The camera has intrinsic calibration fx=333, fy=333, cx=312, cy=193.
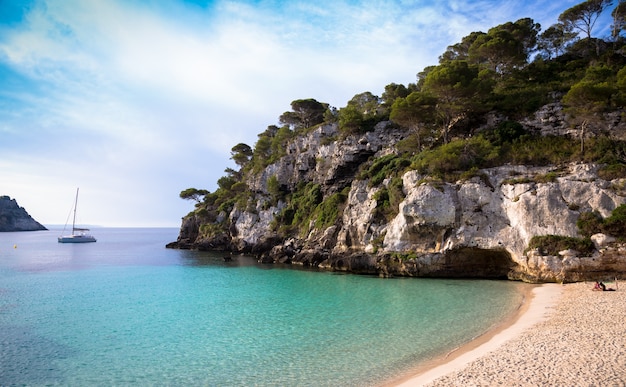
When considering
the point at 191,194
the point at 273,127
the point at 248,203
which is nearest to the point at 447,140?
the point at 248,203

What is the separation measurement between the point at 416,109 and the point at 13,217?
7939 inches

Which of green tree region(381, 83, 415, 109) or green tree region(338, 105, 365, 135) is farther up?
green tree region(381, 83, 415, 109)

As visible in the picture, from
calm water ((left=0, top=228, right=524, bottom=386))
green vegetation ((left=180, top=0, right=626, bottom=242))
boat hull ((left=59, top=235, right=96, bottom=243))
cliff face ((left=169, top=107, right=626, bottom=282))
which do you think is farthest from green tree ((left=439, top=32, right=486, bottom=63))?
boat hull ((left=59, top=235, right=96, bottom=243))

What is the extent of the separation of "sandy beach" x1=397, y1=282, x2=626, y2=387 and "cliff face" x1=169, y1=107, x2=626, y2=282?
26.0ft

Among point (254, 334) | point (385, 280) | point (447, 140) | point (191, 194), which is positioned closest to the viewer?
point (254, 334)

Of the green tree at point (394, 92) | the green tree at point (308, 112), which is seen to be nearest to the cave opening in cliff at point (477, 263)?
the green tree at point (394, 92)

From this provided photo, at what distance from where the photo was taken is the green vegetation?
1090 inches

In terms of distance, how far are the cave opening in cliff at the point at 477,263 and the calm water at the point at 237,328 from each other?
224 centimetres

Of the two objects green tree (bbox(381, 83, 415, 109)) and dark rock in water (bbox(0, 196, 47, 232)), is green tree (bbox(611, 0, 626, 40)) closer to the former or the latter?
green tree (bbox(381, 83, 415, 109))

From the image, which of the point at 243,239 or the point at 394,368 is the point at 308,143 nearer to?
the point at 243,239

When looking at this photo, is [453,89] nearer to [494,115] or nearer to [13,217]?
[494,115]

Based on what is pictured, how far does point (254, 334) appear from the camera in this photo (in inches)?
561

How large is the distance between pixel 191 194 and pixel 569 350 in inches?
3057

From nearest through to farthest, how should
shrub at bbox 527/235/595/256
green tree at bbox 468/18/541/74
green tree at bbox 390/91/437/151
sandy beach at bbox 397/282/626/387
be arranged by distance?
1. sandy beach at bbox 397/282/626/387
2. shrub at bbox 527/235/595/256
3. green tree at bbox 390/91/437/151
4. green tree at bbox 468/18/541/74
